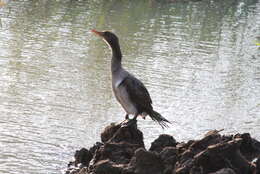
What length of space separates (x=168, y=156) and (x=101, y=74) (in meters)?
6.65

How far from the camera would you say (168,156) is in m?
→ 7.49

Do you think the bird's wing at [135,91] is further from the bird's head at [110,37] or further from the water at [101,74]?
the water at [101,74]

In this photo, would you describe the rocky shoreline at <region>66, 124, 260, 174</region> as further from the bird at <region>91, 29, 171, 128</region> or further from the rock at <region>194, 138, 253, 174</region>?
the bird at <region>91, 29, 171, 128</region>

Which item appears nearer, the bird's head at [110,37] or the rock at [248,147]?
the rock at [248,147]

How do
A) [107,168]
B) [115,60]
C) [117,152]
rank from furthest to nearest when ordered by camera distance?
[115,60], [117,152], [107,168]

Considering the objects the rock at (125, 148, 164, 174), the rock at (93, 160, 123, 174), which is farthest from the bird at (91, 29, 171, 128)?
the rock at (125, 148, 164, 174)

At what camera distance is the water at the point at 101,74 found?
10.1m

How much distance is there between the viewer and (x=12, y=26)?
1761cm

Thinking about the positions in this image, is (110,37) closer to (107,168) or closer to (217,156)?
(107,168)

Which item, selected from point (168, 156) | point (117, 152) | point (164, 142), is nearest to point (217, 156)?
point (168, 156)

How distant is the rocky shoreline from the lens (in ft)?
23.5

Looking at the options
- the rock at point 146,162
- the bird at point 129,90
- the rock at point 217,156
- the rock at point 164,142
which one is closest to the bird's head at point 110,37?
the bird at point 129,90

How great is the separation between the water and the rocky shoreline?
0.94 metres

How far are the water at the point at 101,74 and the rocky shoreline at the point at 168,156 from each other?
3.09ft
